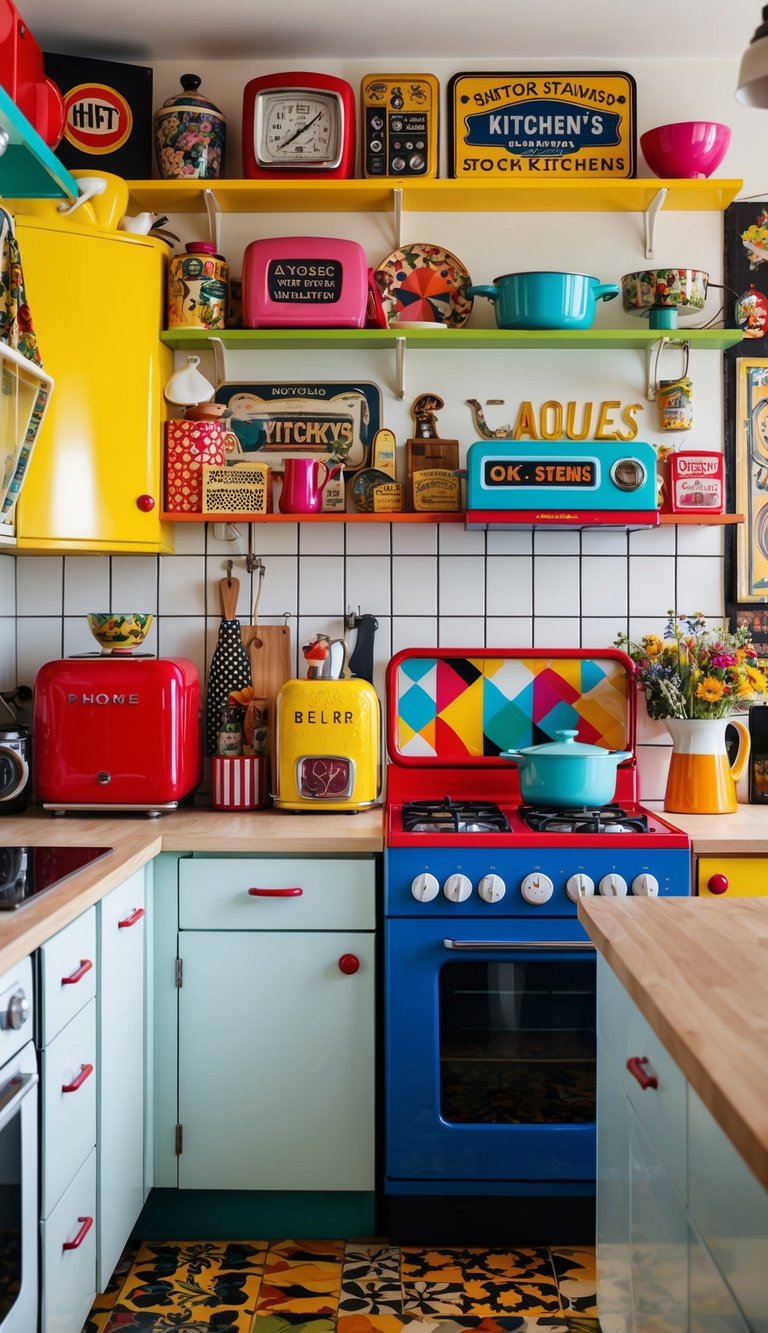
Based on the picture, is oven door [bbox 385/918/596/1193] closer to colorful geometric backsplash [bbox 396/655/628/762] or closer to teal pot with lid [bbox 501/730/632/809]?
teal pot with lid [bbox 501/730/632/809]

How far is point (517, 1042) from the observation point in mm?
2410

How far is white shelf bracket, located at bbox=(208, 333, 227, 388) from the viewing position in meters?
2.90

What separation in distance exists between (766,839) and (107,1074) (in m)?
1.39

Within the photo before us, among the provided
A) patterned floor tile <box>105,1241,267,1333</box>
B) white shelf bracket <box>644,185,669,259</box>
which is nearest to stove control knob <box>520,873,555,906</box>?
patterned floor tile <box>105,1241,267,1333</box>

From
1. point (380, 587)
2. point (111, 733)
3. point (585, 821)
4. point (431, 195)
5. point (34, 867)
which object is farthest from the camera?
point (380, 587)

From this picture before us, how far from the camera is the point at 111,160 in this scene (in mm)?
2869

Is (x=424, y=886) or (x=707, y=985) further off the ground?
(x=707, y=985)

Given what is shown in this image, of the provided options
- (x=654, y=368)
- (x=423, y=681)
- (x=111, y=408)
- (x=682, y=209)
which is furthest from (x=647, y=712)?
(x=111, y=408)

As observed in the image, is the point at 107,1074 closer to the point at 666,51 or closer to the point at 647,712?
the point at 647,712

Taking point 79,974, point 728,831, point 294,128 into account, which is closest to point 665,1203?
point 79,974

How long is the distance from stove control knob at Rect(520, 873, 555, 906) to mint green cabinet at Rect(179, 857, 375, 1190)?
321 millimetres

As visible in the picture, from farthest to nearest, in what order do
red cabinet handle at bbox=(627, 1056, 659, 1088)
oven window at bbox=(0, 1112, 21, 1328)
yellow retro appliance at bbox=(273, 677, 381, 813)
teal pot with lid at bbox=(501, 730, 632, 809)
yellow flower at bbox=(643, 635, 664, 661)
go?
yellow flower at bbox=(643, 635, 664, 661) → yellow retro appliance at bbox=(273, 677, 381, 813) → teal pot with lid at bbox=(501, 730, 632, 809) → oven window at bbox=(0, 1112, 21, 1328) → red cabinet handle at bbox=(627, 1056, 659, 1088)

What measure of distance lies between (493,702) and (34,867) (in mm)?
1301

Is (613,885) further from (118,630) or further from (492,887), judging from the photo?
(118,630)
